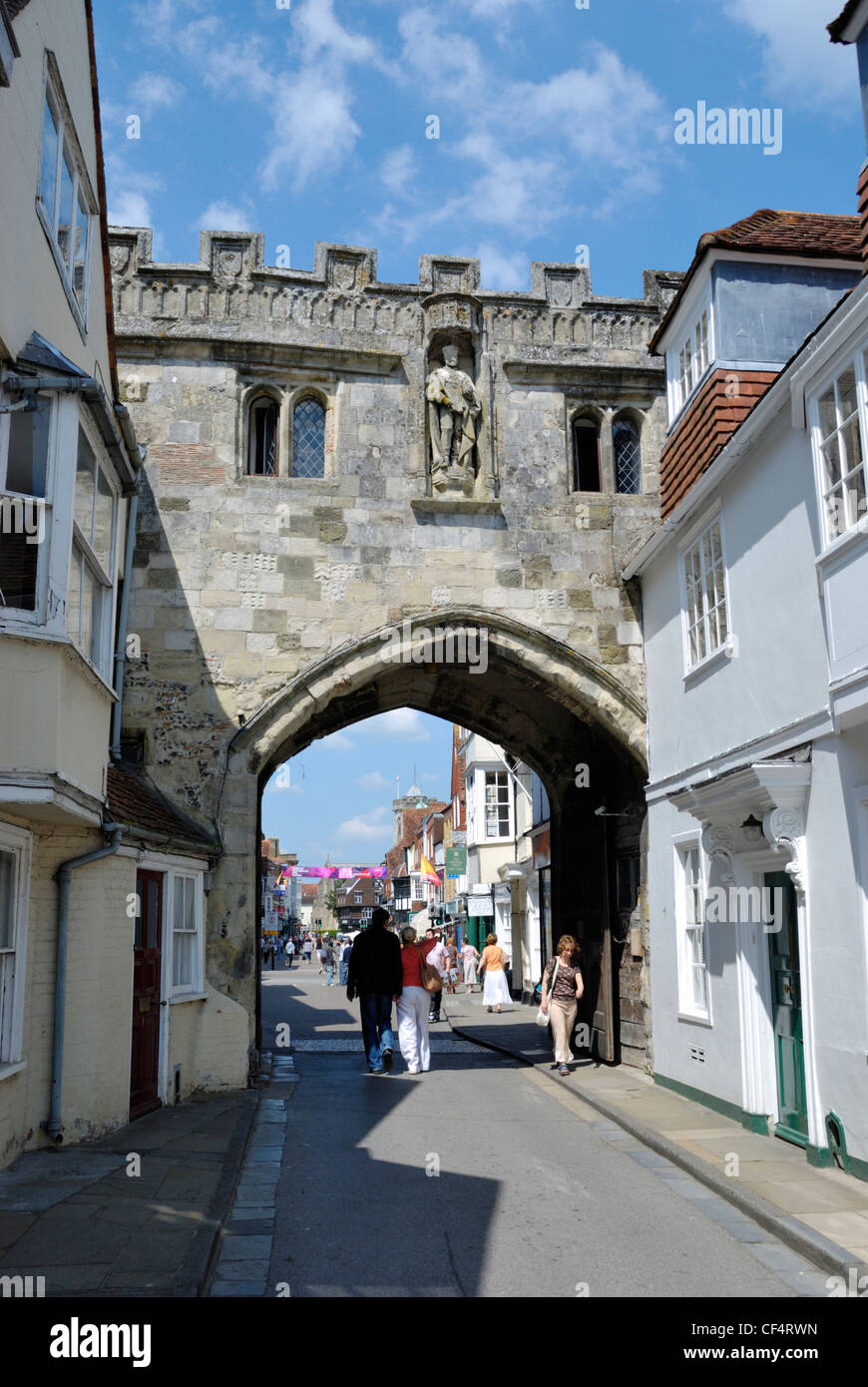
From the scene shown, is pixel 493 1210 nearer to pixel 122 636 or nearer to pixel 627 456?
pixel 122 636

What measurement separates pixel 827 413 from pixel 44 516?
201 inches

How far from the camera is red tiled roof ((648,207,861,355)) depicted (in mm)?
10602

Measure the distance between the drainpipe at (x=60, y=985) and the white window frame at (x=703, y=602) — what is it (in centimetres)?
525

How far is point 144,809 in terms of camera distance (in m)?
10.5

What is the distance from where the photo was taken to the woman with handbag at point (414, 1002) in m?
12.9

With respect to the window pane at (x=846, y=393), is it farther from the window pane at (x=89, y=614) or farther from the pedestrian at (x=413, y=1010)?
the pedestrian at (x=413, y=1010)

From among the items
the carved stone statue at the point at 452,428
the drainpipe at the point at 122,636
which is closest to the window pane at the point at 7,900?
the drainpipe at the point at 122,636

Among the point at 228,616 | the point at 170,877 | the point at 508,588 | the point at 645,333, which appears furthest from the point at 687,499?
the point at 170,877

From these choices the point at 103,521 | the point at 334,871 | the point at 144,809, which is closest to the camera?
the point at 103,521

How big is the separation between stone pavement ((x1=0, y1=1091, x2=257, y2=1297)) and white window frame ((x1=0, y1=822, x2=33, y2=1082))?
72 cm

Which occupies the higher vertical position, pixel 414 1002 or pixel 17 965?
pixel 17 965

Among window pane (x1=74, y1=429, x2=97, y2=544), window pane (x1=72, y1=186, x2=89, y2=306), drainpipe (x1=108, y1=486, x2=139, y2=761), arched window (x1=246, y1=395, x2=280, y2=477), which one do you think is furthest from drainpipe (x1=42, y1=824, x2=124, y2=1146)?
arched window (x1=246, y1=395, x2=280, y2=477)

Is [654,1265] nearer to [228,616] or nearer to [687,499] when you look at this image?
[687,499]

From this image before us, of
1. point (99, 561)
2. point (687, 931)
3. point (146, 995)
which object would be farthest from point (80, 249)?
point (687, 931)
